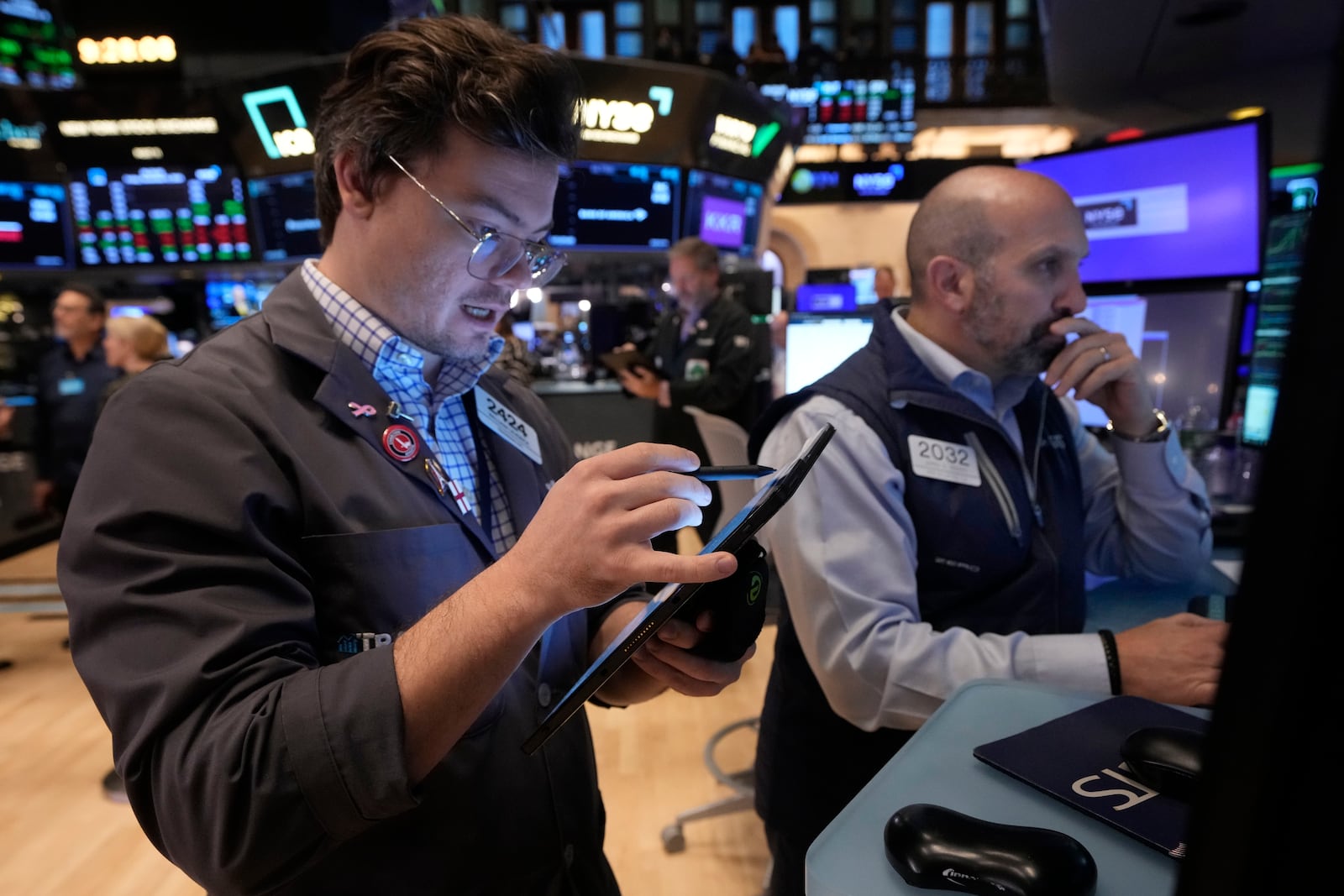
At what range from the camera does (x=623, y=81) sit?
4.69m

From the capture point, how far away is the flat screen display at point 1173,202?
1890 millimetres

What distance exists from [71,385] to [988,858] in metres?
5.36

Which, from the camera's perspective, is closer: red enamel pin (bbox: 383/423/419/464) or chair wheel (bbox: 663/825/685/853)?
red enamel pin (bbox: 383/423/419/464)

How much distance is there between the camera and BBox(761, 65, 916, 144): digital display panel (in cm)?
1176

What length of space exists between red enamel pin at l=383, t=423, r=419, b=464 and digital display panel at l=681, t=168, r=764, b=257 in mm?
4559

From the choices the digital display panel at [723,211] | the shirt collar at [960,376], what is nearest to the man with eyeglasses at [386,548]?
the shirt collar at [960,376]

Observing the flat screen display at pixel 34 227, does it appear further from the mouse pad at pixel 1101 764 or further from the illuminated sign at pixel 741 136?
the mouse pad at pixel 1101 764

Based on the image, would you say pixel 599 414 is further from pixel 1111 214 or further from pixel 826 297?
pixel 1111 214

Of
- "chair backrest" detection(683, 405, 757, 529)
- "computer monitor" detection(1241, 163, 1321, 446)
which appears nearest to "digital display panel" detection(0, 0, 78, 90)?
"chair backrest" detection(683, 405, 757, 529)

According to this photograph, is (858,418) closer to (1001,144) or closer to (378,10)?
(378,10)

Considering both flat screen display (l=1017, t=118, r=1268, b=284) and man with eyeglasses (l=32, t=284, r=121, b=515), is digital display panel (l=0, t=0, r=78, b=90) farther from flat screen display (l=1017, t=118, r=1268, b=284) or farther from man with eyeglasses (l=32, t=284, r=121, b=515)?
flat screen display (l=1017, t=118, r=1268, b=284)

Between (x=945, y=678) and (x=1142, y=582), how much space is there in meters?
0.97

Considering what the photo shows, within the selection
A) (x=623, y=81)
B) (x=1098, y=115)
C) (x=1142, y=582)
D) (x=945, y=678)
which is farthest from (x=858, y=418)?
(x=623, y=81)

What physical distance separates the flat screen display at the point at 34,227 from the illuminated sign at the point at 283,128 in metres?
1.48
